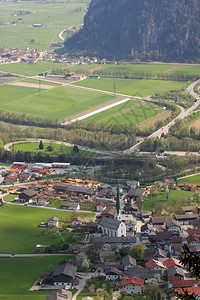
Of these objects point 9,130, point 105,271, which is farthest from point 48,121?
point 105,271

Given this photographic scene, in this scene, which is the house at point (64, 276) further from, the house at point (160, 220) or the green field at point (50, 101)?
the green field at point (50, 101)

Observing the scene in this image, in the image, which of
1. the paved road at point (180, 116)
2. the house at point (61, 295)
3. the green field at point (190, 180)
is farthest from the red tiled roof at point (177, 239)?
the paved road at point (180, 116)

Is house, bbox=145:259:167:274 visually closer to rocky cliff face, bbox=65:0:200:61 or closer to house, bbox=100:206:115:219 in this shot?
house, bbox=100:206:115:219

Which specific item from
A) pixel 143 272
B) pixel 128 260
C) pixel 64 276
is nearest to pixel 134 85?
pixel 128 260

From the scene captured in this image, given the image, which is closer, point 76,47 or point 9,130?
point 9,130

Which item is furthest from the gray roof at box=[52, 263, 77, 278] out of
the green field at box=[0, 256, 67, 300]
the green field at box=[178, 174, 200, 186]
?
the green field at box=[178, 174, 200, 186]

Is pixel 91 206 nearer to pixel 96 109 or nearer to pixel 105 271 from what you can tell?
pixel 105 271

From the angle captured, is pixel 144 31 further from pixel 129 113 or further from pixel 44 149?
pixel 44 149

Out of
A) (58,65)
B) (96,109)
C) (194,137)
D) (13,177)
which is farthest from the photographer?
(58,65)
